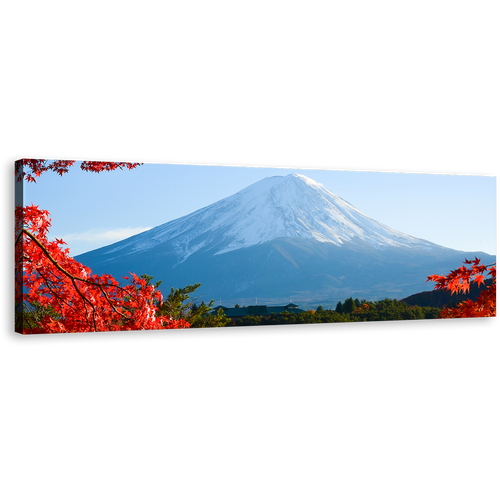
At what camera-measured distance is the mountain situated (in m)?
3.24

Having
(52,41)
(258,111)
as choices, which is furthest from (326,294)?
(52,41)

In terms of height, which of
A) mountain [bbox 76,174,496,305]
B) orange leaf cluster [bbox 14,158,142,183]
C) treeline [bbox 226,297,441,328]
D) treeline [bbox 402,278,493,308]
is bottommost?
treeline [bbox 226,297,441,328]

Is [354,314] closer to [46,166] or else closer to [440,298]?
[440,298]

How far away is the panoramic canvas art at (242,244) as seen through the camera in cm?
294

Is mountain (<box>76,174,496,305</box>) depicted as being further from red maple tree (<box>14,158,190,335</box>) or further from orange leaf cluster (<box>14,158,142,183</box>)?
orange leaf cluster (<box>14,158,142,183</box>)

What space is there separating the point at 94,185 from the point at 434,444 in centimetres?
302

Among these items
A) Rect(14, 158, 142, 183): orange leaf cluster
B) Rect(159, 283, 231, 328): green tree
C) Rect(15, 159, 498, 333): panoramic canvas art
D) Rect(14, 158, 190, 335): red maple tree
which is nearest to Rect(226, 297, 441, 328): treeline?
Rect(15, 159, 498, 333): panoramic canvas art

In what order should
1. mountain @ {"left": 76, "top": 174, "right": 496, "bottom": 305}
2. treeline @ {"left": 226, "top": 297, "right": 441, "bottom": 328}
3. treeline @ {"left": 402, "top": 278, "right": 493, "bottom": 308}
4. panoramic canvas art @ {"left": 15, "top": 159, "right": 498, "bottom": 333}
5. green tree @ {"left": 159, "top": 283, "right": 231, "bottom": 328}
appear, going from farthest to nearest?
treeline @ {"left": 402, "top": 278, "right": 493, "bottom": 308} → treeline @ {"left": 226, "top": 297, "right": 441, "bottom": 328} → mountain @ {"left": 76, "top": 174, "right": 496, "bottom": 305} → green tree @ {"left": 159, "top": 283, "right": 231, "bottom": 328} → panoramic canvas art @ {"left": 15, "top": 159, "right": 498, "bottom": 333}

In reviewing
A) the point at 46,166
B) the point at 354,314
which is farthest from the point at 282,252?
the point at 46,166

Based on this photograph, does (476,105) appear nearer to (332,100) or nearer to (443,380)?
(332,100)

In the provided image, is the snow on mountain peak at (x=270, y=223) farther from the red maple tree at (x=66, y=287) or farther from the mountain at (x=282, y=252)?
the red maple tree at (x=66, y=287)

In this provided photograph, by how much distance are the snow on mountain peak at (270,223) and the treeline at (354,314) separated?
0.56 meters

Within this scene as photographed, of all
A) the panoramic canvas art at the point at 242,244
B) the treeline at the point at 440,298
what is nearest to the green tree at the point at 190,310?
the panoramic canvas art at the point at 242,244

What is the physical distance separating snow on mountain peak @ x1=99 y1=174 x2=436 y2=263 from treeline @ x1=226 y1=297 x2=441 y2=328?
56cm
